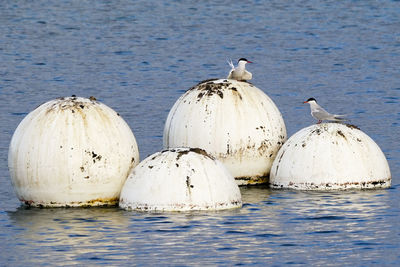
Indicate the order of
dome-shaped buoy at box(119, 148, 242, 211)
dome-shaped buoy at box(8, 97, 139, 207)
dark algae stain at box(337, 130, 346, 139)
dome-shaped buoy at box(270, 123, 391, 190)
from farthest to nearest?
dark algae stain at box(337, 130, 346, 139) → dome-shaped buoy at box(270, 123, 391, 190) → dome-shaped buoy at box(8, 97, 139, 207) → dome-shaped buoy at box(119, 148, 242, 211)

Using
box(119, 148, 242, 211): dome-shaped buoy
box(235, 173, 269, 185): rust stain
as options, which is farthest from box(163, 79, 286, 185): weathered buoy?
box(119, 148, 242, 211): dome-shaped buoy

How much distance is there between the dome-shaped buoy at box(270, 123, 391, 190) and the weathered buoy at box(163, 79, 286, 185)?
878mm

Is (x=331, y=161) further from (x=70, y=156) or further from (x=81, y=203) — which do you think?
(x=70, y=156)

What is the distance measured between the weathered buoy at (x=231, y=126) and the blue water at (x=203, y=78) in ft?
2.73

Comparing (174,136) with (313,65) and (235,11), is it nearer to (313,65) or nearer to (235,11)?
(313,65)

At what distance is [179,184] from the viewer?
87.2 ft

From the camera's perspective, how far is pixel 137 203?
2714 centimetres

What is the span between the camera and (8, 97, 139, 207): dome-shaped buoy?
27422mm

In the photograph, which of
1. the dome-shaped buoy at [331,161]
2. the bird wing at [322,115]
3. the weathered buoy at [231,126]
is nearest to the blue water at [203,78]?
the dome-shaped buoy at [331,161]

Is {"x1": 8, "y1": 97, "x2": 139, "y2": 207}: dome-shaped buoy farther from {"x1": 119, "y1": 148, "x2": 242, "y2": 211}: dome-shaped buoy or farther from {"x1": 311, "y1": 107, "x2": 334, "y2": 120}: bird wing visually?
{"x1": 311, "y1": 107, "x2": 334, "y2": 120}: bird wing

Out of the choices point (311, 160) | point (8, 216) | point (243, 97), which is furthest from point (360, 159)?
point (8, 216)

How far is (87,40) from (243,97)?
139 feet

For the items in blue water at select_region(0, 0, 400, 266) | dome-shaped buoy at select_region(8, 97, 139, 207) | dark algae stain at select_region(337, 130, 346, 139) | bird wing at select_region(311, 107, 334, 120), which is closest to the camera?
blue water at select_region(0, 0, 400, 266)

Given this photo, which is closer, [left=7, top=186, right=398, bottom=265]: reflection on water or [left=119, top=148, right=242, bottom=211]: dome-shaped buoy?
[left=7, top=186, right=398, bottom=265]: reflection on water
